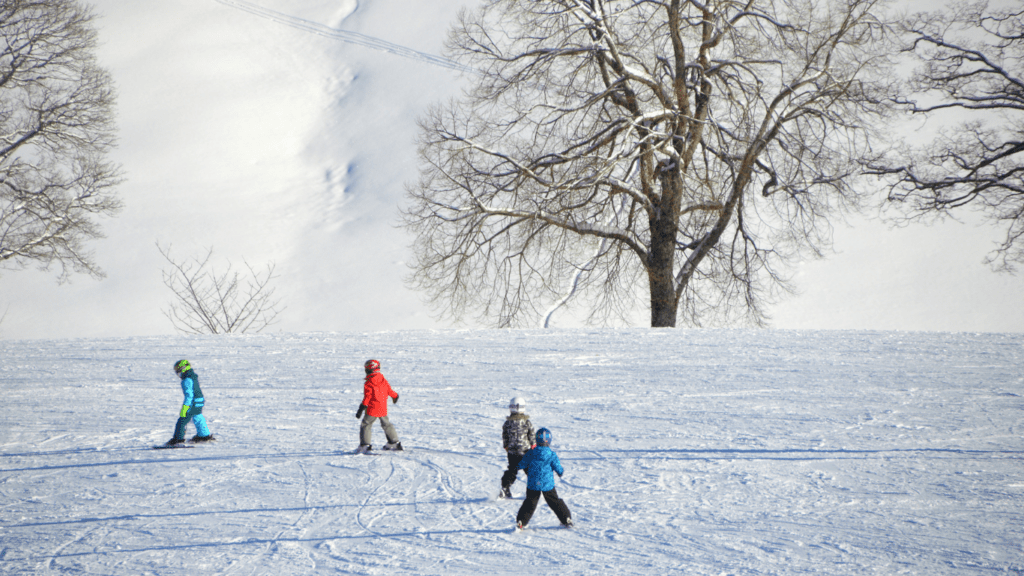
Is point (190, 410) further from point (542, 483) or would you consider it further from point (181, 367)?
point (542, 483)

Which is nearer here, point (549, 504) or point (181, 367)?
point (549, 504)

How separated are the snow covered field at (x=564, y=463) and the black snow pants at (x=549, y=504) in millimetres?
148

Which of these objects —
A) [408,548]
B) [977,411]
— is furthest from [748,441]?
[408,548]

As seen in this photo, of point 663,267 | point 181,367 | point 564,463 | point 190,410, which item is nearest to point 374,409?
point 564,463

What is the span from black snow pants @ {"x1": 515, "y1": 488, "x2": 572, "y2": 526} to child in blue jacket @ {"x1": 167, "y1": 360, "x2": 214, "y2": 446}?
5260mm

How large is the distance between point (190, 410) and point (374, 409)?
8.64 ft

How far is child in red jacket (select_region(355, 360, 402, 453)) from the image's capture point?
28.1 ft

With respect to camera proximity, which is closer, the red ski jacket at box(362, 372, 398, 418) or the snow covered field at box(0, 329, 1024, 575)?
the snow covered field at box(0, 329, 1024, 575)

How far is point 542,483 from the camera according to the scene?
602 cm

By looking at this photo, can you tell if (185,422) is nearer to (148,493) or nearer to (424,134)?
(148,493)

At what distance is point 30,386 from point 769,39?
61.7ft

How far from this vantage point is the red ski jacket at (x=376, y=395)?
338 inches

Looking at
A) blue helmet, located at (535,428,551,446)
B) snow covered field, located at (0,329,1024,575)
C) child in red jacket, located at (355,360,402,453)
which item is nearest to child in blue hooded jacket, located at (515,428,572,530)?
blue helmet, located at (535,428,551,446)

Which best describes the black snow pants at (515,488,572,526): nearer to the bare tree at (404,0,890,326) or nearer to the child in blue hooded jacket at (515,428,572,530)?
the child in blue hooded jacket at (515,428,572,530)
